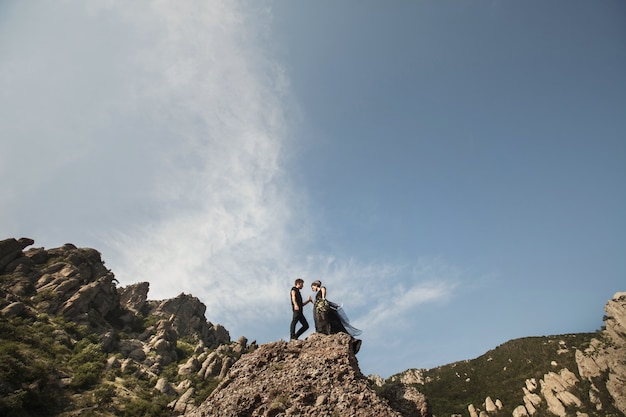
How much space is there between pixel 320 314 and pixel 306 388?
158 inches

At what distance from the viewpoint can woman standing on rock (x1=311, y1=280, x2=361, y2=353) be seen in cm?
1406

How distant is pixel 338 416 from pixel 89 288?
2863 inches

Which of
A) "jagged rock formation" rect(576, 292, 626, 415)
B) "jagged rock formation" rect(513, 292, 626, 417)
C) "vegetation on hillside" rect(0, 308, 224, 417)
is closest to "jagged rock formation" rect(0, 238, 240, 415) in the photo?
"vegetation on hillside" rect(0, 308, 224, 417)

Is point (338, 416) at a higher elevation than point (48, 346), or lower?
lower

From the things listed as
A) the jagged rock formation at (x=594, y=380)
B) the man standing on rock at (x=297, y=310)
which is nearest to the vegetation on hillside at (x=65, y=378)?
the man standing on rock at (x=297, y=310)

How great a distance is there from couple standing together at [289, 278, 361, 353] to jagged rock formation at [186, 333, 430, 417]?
0.79 meters

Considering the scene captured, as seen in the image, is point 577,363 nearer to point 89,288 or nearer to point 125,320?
point 125,320

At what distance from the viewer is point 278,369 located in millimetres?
11797

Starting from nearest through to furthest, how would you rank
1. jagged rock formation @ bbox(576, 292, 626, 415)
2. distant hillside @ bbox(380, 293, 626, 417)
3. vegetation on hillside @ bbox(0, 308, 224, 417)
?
vegetation on hillside @ bbox(0, 308, 224, 417), jagged rock formation @ bbox(576, 292, 626, 415), distant hillside @ bbox(380, 293, 626, 417)

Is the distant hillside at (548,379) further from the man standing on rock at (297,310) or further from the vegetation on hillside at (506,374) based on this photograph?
the man standing on rock at (297,310)

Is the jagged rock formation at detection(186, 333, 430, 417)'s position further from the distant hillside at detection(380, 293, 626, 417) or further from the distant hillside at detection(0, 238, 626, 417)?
the distant hillside at detection(380, 293, 626, 417)

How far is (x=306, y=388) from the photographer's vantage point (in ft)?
34.0

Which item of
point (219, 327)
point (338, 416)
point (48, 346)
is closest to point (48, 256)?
point (48, 346)

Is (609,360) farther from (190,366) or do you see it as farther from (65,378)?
(65,378)
